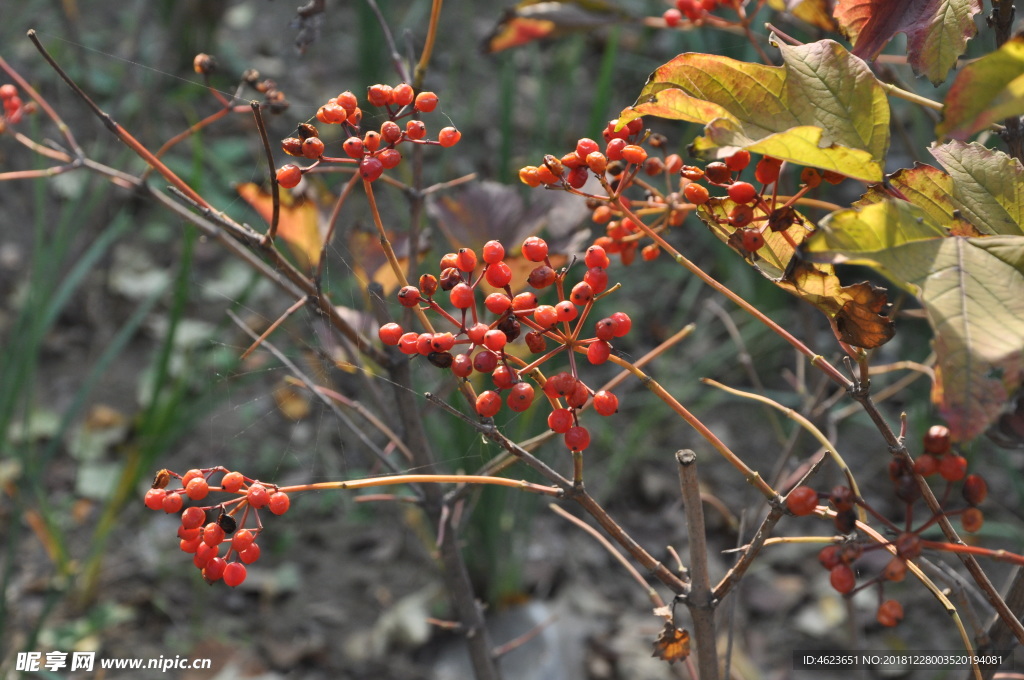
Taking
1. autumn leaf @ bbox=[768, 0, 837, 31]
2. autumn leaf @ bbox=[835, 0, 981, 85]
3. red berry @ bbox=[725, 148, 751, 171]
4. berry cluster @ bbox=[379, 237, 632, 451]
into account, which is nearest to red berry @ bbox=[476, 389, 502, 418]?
berry cluster @ bbox=[379, 237, 632, 451]

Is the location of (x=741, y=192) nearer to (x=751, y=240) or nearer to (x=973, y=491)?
(x=751, y=240)

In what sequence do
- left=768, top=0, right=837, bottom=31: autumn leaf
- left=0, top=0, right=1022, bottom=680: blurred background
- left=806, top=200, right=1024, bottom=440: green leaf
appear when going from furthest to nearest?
1. left=0, top=0, right=1022, bottom=680: blurred background
2. left=768, top=0, right=837, bottom=31: autumn leaf
3. left=806, top=200, right=1024, bottom=440: green leaf

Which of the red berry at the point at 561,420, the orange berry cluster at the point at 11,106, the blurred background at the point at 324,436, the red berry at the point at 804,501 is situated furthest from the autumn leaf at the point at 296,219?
the red berry at the point at 804,501

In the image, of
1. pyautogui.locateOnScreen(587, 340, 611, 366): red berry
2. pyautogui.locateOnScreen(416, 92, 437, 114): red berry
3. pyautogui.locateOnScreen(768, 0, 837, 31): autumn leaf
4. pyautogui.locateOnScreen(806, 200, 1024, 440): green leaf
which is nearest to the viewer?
pyautogui.locateOnScreen(806, 200, 1024, 440): green leaf

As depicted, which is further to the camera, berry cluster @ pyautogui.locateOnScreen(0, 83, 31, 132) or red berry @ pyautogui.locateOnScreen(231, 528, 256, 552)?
berry cluster @ pyautogui.locateOnScreen(0, 83, 31, 132)

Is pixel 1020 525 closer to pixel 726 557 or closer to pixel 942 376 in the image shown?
pixel 726 557

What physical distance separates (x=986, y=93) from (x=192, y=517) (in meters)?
0.52

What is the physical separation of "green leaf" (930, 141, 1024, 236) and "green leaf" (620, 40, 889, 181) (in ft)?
0.19

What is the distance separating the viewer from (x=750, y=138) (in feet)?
1.52

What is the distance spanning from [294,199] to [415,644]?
904 mm

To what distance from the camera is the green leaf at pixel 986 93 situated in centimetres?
40

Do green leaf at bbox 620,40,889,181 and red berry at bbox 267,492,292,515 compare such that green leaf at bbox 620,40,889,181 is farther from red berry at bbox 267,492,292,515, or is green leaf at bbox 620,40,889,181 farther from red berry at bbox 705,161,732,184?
red berry at bbox 267,492,292,515

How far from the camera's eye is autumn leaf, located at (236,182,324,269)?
816 mm

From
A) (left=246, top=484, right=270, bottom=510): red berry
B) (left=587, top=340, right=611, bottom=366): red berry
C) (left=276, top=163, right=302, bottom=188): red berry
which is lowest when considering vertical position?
(left=246, top=484, right=270, bottom=510): red berry
